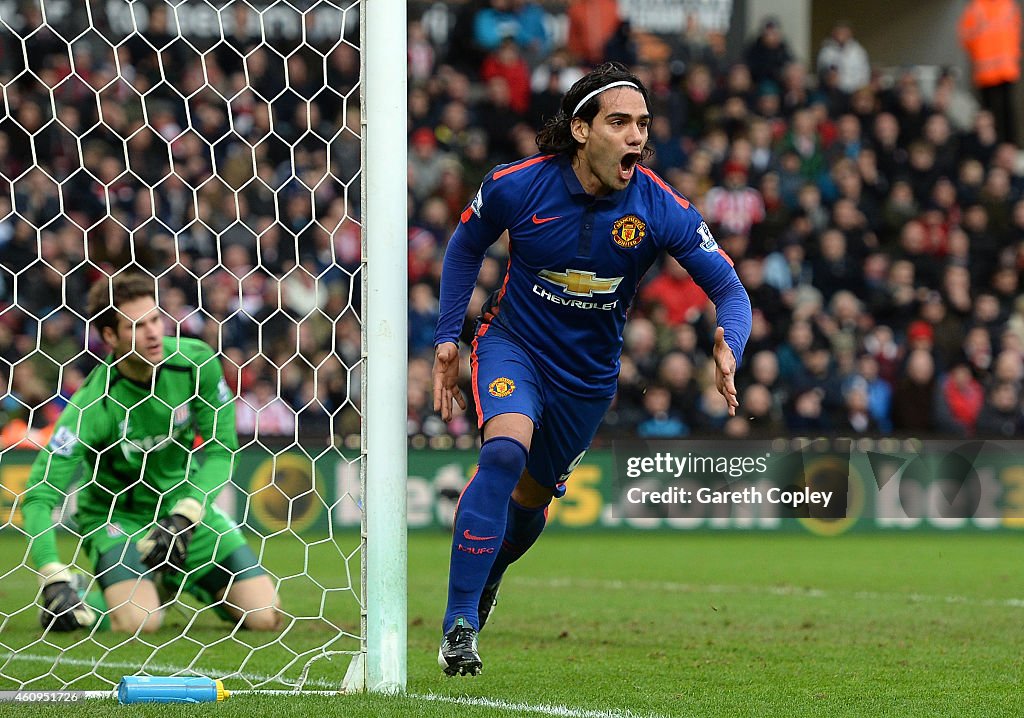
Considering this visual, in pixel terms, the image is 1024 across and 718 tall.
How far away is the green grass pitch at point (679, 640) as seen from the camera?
470cm

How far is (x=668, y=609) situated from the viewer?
7.77m

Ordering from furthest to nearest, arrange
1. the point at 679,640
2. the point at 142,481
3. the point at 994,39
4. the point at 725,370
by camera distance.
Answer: the point at 994,39
the point at 142,481
the point at 679,640
the point at 725,370

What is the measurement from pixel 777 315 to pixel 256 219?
507 centimetres

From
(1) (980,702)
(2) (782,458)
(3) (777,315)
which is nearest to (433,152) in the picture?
(3) (777,315)

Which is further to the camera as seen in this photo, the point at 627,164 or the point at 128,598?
the point at 128,598

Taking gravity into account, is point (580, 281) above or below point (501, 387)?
above

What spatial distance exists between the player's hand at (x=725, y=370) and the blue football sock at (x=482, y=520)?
72 cm

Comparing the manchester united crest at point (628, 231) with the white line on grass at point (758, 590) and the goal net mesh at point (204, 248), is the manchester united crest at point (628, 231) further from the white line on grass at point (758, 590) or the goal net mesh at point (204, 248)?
the goal net mesh at point (204, 248)

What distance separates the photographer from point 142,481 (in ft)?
22.8

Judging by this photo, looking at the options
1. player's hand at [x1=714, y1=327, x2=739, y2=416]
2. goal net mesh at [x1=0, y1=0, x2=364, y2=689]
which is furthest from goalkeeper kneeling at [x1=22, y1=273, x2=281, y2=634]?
player's hand at [x1=714, y1=327, x2=739, y2=416]

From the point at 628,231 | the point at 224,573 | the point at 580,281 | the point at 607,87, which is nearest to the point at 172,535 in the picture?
the point at 224,573

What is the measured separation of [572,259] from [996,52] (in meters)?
14.6

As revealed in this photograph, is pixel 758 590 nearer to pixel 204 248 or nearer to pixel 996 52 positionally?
pixel 204 248

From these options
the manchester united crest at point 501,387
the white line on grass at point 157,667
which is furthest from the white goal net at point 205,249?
the manchester united crest at point 501,387
